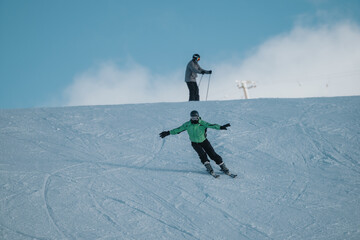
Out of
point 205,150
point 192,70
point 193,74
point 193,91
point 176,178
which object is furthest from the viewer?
point 193,91

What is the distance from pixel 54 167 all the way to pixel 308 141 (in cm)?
580

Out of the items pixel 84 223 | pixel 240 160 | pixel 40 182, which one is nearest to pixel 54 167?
pixel 40 182

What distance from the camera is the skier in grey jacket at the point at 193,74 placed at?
35.8 feet

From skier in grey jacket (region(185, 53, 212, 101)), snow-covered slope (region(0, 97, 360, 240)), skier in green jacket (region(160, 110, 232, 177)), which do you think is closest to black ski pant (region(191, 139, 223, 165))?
skier in green jacket (region(160, 110, 232, 177))

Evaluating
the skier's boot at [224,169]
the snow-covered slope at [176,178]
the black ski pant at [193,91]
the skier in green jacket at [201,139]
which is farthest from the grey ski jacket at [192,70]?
the skier's boot at [224,169]

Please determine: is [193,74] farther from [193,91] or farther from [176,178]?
[176,178]

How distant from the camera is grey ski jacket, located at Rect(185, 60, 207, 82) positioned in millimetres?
10914

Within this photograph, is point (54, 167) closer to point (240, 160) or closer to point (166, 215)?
point (166, 215)

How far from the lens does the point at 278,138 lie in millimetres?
7699

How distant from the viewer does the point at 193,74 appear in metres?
11.1

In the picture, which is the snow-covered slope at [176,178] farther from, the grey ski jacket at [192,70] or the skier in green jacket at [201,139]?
the grey ski jacket at [192,70]

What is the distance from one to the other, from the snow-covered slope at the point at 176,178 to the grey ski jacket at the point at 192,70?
65.6 inches

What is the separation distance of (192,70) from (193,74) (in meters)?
0.19

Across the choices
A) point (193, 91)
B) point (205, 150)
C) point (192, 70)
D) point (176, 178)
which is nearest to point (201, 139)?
point (205, 150)
